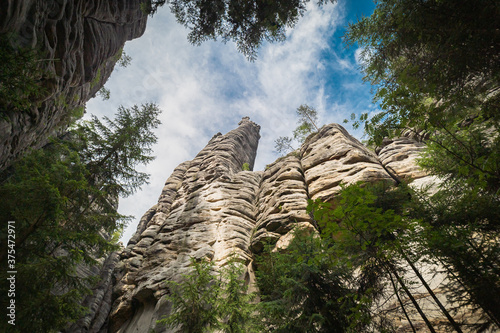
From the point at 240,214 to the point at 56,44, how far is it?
12769 mm

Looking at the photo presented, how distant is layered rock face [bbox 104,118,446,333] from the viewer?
11727mm

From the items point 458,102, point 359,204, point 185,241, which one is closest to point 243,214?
point 185,241

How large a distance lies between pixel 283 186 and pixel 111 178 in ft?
35.3

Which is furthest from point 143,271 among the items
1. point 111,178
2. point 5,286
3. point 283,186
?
point 283,186

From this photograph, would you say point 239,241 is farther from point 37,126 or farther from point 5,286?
point 37,126

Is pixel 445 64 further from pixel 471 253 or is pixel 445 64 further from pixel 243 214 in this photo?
pixel 243 214

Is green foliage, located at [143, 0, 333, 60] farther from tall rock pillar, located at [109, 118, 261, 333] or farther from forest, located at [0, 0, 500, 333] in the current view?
tall rock pillar, located at [109, 118, 261, 333]

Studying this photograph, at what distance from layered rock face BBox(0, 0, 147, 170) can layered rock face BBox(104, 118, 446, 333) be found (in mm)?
8824

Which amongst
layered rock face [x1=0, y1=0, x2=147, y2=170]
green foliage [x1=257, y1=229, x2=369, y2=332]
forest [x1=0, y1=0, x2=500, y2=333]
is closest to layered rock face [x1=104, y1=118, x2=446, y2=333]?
forest [x1=0, y1=0, x2=500, y2=333]

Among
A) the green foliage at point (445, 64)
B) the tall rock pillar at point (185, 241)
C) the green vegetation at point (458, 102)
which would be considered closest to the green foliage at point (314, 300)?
the green vegetation at point (458, 102)

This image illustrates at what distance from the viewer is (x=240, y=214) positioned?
1551 cm

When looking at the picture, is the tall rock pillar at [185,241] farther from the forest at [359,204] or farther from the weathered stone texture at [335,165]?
the weathered stone texture at [335,165]

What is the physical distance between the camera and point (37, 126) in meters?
8.72

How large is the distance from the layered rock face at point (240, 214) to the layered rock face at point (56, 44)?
8824 mm
